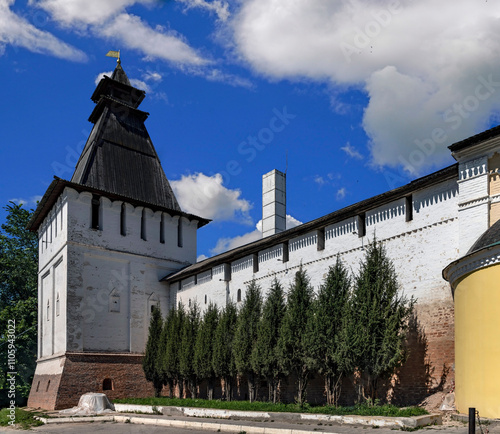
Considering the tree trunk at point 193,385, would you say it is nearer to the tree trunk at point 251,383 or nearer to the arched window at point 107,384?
the tree trunk at point 251,383

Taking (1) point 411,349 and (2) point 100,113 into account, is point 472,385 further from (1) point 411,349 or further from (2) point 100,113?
(2) point 100,113

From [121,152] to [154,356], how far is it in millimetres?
10694

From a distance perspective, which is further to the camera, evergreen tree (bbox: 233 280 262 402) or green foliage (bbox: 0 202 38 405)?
green foliage (bbox: 0 202 38 405)

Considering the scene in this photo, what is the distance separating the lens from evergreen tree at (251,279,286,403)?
16047 millimetres

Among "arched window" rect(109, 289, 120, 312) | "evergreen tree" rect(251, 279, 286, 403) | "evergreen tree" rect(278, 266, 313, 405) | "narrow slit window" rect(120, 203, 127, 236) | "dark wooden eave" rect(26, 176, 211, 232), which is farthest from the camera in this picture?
"narrow slit window" rect(120, 203, 127, 236)

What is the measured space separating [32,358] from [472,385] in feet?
93.1

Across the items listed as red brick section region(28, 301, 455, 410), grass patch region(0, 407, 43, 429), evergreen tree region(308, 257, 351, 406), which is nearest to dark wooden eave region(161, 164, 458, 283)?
evergreen tree region(308, 257, 351, 406)

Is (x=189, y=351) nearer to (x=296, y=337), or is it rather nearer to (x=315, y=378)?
(x=315, y=378)

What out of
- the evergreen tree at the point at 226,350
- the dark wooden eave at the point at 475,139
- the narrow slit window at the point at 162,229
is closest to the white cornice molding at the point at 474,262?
the dark wooden eave at the point at 475,139

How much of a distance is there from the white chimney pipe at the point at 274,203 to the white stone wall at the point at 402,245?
460cm

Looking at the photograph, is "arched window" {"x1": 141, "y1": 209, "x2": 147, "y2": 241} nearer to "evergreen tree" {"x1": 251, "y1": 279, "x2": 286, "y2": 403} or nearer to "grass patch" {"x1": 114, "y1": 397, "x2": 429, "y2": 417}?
"grass patch" {"x1": 114, "y1": 397, "x2": 429, "y2": 417}

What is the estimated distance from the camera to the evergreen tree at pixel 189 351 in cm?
1978

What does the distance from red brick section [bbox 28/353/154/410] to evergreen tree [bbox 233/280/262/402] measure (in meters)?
7.15

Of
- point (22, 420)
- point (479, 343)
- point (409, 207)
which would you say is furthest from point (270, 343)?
point (22, 420)
